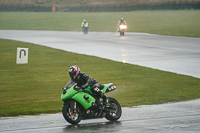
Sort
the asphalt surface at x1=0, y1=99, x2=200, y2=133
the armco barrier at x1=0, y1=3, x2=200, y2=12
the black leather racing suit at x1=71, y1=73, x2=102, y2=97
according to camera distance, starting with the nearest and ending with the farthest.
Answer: the asphalt surface at x1=0, y1=99, x2=200, y2=133 < the black leather racing suit at x1=71, y1=73, x2=102, y2=97 < the armco barrier at x1=0, y1=3, x2=200, y2=12

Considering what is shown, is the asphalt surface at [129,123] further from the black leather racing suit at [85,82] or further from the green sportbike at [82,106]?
the black leather racing suit at [85,82]

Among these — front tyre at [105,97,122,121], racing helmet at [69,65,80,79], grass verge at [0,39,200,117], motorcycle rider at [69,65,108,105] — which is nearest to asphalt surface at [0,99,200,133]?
front tyre at [105,97,122,121]

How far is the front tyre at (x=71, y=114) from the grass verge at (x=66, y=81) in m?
2.20

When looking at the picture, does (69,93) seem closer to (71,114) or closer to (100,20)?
(71,114)

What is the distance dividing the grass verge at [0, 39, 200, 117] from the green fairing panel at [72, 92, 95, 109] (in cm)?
227

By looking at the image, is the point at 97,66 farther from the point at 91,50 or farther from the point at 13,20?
the point at 13,20

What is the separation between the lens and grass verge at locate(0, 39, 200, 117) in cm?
1245

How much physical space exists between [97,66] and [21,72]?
Result: 3882 millimetres

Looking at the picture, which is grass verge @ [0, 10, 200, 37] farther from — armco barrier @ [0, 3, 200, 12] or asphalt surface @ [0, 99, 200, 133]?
asphalt surface @ [0, 99, 200, 133]

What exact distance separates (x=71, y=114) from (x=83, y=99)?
41 centimetres

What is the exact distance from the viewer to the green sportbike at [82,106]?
9.01 m

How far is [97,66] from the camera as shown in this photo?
21594 millimetres

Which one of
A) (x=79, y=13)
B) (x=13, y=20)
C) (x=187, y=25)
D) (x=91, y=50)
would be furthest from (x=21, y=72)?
(x=79, y=13)

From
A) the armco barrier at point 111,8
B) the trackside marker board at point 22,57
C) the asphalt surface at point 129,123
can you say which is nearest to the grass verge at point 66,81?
the trackside marker board at point 22,57
